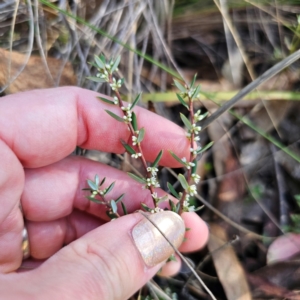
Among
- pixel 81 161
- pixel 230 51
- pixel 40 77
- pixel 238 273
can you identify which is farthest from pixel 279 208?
pixel 40 77

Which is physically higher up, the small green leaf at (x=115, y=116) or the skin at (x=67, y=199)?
the small green leaf at (x=115, y=116)

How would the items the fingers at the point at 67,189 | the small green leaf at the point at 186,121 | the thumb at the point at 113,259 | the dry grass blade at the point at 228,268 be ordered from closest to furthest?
the thumb at the point at 113,259 < the small green leaf at the point at 186,121 < the fingers at the point at 67,189 < the dry grass blade at the point at 228,268

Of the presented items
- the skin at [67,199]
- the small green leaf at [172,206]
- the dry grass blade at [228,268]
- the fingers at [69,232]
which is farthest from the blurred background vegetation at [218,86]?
the small green leaf at [172,206]

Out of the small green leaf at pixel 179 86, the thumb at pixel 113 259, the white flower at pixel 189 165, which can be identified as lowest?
the thumb at pixel 113 259

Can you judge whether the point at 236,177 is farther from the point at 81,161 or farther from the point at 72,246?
the point at 72,246

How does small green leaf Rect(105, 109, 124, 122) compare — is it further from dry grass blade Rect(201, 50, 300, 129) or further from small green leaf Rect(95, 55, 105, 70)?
dry grass blade Rect(201, 50, 300, 129)

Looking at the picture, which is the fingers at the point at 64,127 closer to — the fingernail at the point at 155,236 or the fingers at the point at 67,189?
the fingers at the point at 67,189
